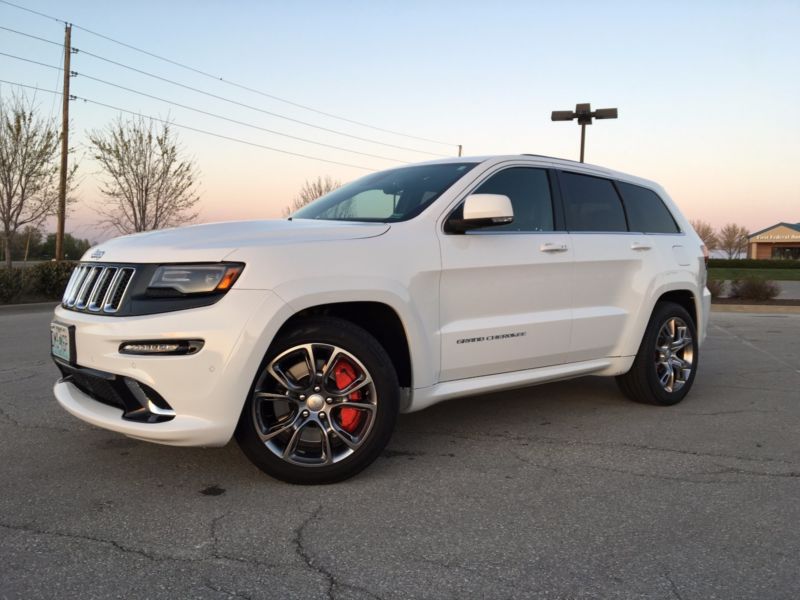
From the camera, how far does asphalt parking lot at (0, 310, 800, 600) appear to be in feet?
8.55

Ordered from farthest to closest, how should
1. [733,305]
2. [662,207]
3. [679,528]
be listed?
[733,305] → [662,207] → [679,528]

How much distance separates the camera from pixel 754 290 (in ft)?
59.5

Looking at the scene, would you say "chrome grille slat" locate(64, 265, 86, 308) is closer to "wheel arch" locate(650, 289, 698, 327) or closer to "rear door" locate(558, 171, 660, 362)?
"rear door" locate(558, 171, 660, 362)

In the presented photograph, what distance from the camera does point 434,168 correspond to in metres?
4.68

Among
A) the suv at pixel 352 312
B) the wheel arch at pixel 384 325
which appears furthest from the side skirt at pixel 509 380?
the wheel arch at pixel 384 325

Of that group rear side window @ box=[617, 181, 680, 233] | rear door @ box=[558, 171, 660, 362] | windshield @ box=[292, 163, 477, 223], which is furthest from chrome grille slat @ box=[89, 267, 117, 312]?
rear side window @ box=[617, 181, 680, 233]

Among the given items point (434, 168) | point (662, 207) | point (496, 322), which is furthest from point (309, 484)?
point (662, 207)

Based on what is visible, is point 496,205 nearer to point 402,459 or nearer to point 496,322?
point 496,322

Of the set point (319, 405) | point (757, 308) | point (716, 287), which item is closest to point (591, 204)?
point (319, 405)

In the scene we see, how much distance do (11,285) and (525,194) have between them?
14.5 m

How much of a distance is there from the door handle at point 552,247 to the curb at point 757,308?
13.2 meters

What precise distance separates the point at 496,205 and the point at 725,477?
1945 mm

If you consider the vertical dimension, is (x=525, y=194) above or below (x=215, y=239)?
above

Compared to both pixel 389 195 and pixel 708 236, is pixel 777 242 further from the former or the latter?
pixel 389 195
